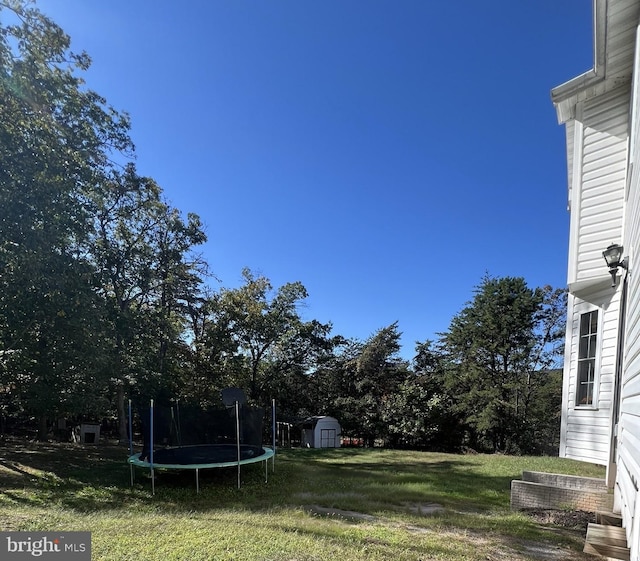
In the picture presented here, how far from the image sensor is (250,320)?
60.6 feet

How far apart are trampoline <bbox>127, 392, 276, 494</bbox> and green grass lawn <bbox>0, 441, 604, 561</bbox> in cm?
45

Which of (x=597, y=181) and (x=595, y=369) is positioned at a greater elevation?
(x=597, y=181)

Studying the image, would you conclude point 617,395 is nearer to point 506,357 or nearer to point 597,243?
point 597,243

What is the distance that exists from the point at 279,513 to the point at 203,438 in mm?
4901

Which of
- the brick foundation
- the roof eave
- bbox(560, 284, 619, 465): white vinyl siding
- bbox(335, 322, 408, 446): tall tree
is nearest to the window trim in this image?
bbox(560, 284, 619, 465): white vinyl siding

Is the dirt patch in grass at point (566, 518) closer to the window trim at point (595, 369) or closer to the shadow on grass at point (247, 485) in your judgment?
the shadow on grass at point (247, 485)

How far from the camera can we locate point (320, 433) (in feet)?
59.0

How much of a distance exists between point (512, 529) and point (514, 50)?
8393mm

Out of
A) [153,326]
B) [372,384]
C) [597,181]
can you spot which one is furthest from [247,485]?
[372,384]

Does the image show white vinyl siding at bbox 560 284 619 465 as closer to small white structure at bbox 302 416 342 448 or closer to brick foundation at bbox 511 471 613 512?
brick foundation at bbox 511 471 613 512

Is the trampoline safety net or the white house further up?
the white house

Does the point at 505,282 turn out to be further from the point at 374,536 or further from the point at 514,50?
the point at 374,536

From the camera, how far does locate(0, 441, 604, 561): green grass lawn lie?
3730mm

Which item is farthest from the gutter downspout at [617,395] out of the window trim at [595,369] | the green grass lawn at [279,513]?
the green grass lawn at [279,513]
